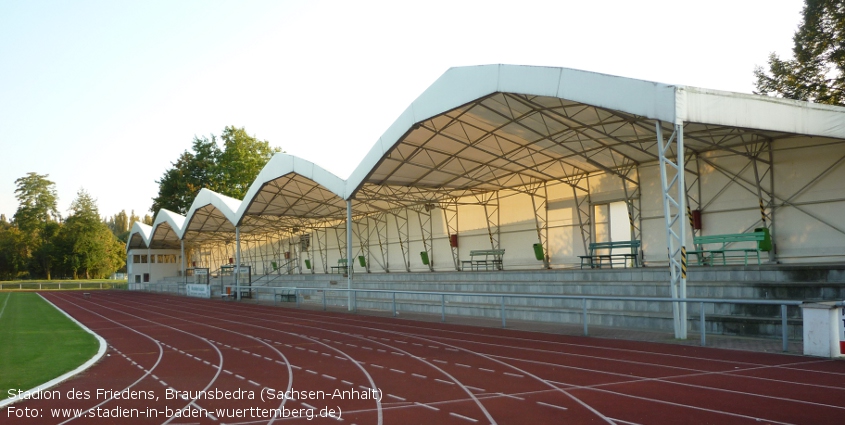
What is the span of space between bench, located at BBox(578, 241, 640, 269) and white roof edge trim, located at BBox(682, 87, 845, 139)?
318 inches

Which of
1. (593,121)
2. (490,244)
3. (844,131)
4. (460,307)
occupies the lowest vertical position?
(460,307)

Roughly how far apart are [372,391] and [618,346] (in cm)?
641

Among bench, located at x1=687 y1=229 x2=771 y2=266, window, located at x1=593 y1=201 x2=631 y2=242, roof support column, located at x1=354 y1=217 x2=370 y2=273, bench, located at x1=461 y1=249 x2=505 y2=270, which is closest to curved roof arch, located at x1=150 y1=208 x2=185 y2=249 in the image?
roof support column, located at x1=354 y1=217 x2=370 y2=273

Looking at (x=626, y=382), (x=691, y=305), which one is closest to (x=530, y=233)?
(x=691, y=305)

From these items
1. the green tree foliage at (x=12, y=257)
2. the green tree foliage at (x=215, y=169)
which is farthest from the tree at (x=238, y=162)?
the green tree foliage at (x=12, y=257)

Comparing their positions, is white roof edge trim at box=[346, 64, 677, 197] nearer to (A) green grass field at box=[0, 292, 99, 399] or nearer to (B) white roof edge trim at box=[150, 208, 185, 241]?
(A) green grass field at box=[0, 292, 99, 399]

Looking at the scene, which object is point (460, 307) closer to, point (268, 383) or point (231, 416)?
point (268, 383)

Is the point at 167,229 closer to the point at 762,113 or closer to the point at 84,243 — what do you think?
the point at 84,243

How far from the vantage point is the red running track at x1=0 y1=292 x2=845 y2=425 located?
7.25 metres

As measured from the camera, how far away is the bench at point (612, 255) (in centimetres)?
2266

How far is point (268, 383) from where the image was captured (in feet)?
32.0

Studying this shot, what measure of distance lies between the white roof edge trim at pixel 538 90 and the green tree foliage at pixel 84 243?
3251 inches

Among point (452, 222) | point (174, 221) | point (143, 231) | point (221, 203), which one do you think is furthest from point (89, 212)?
point (452, 222)

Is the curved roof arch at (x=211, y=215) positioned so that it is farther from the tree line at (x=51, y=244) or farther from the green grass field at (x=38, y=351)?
the tree line at (x=51, y=244)
